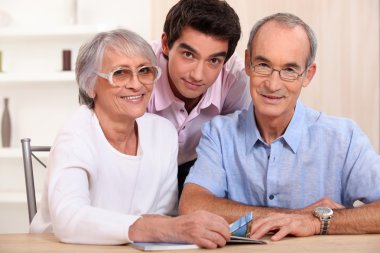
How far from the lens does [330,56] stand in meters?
4.60

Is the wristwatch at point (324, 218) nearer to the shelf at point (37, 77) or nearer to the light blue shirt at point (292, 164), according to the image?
the light blue shirt at point (292, 164)

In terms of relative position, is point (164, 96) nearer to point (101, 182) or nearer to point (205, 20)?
point (205, 20)

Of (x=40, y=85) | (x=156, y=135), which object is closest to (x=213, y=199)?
(x=156, y=135)

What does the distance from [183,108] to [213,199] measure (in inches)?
23.6

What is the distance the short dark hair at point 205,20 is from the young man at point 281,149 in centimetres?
21

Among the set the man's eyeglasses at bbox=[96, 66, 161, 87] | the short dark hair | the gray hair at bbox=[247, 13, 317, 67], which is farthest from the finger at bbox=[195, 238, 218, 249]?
the short dark hair

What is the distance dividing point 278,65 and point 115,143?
2.01 ft

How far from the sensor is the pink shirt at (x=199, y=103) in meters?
2.61

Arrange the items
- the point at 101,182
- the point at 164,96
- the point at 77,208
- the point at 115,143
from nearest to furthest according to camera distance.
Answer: the point at 77,208 < the point at 101,182 < the point at 115,143 < the point at 164,96

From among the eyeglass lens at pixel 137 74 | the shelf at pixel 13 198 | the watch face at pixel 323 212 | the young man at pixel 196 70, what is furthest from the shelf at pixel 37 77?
the watch face at pixel 323 212

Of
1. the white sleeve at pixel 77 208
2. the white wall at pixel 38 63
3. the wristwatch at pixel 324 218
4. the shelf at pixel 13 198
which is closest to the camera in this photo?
the white sleeve at pixel 77 208

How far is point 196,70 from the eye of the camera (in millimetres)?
2416

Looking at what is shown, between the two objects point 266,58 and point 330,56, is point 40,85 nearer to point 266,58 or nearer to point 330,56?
point 330,56

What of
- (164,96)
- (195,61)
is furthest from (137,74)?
(164,96)
